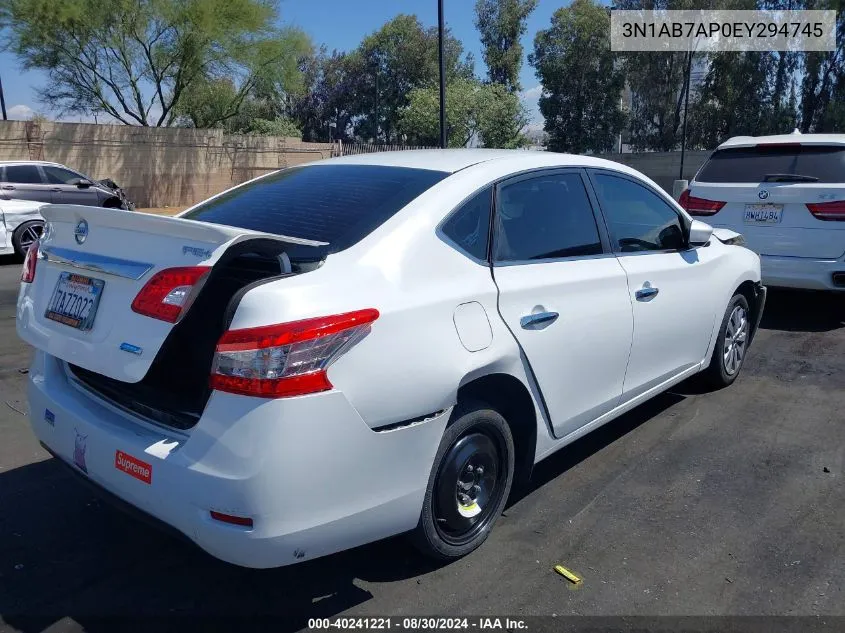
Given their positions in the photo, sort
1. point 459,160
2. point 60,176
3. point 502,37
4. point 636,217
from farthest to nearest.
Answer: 1. point 502,37
2. point 60,176
3. point 636,217
4. point 459,160

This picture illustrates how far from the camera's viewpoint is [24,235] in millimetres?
12141

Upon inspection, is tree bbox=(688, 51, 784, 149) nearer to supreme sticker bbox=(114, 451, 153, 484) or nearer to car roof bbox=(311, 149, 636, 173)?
car roof bbox=(311, 149, 636, 173)

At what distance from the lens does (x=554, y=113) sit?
42344 millimetres

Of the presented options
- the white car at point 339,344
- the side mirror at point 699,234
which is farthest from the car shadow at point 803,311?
the white car at point 339,344

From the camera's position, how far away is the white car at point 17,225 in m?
11.9

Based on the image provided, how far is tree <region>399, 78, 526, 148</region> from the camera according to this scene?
35.5 m

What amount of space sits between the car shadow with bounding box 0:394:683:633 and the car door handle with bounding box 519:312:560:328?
1088mm

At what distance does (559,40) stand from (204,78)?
2101 centimetres

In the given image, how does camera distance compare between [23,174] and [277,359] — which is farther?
[23,174]

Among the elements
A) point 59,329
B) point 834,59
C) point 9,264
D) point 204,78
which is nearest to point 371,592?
point 59,329

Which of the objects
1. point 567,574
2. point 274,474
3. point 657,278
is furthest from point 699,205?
point 274,474

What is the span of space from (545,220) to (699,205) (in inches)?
178

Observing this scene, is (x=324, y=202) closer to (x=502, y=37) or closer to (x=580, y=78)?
(x=580, y=78)

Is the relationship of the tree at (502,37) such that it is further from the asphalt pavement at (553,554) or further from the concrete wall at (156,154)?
the asphalt pavement at (553,554)
